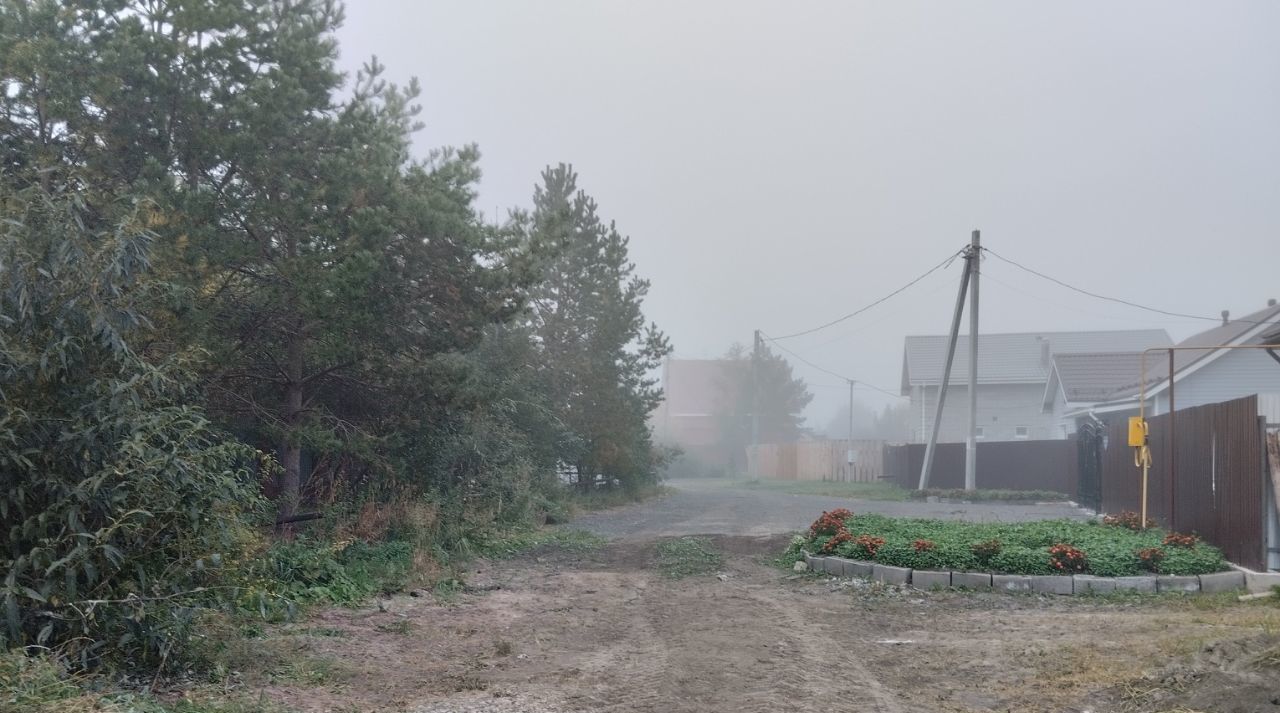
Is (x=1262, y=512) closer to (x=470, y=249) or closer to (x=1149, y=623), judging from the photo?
(x=1149, y=623)

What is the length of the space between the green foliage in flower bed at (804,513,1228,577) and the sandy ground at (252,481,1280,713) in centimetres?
64

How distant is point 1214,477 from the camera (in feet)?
39.0

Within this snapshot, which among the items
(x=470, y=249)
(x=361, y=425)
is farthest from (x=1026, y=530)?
(x=361, y=425)

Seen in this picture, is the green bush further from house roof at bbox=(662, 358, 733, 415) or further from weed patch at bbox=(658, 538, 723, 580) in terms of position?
house roof at bbox=(662, 358, 733, 415)

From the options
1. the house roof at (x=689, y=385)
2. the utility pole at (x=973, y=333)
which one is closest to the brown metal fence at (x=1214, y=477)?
the utility pole at (x=973, y=333)

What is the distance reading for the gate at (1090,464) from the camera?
68.8 feet

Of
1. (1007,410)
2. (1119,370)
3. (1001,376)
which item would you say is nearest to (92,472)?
(1119,370)

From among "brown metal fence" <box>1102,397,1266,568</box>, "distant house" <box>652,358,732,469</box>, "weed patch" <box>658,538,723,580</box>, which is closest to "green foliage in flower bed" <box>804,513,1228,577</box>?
"brown metal fence" <box>1102,397,1266,568</box>

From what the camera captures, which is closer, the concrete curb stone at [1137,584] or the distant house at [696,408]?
the concrete curb stone at [1137,584]

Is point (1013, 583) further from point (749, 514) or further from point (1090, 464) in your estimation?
point (1090, 464)

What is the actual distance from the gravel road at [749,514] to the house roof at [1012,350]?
Answer: 19.0 metres

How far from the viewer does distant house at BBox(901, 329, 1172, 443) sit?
45906 mm

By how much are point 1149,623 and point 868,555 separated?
12.2ft

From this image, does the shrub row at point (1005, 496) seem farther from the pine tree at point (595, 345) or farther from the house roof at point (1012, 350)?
the house roof at point (1012, 350)
